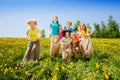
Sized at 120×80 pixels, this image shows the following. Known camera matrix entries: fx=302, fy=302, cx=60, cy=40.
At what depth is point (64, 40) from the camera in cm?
1217

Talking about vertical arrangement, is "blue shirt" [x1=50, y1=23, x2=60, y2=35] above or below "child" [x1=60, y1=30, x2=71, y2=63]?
above

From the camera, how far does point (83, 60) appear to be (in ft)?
41.1

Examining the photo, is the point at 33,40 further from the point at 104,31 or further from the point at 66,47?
the point at 104,31

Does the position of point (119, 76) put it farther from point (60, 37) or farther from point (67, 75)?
point (60, 37)

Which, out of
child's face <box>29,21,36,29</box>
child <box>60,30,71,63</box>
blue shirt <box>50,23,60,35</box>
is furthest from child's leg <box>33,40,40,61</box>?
blue shirt <box>50,23,60,35</box>

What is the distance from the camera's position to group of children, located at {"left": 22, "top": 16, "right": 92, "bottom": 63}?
12.1 m

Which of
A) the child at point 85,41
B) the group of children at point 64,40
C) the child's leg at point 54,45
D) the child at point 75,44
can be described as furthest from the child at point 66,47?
the child's leg at point 54,45

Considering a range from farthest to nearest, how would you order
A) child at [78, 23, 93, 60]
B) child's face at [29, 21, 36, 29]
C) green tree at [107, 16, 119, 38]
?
green tree at [107, 16, 119, 38], child at [78, 23, 93, 60], child's face at [29, 21, 36, 29]

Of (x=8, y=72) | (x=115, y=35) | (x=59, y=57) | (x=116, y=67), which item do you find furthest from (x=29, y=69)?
(x=115, y=35)

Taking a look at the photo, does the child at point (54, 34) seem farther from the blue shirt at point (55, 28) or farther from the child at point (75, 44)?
the child at point (75, 44)

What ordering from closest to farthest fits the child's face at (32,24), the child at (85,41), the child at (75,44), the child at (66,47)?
the child's face at (32,24) → the child at (66,47) → the child at (85,41) → the child at (75,44)

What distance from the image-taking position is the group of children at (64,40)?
1208 cm

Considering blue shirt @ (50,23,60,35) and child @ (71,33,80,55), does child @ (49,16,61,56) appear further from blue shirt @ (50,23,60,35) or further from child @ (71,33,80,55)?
child @ (71,33,80,55)

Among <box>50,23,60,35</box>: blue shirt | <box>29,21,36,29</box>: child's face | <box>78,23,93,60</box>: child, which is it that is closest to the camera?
<box>29,21,36,29</box>: child's face
